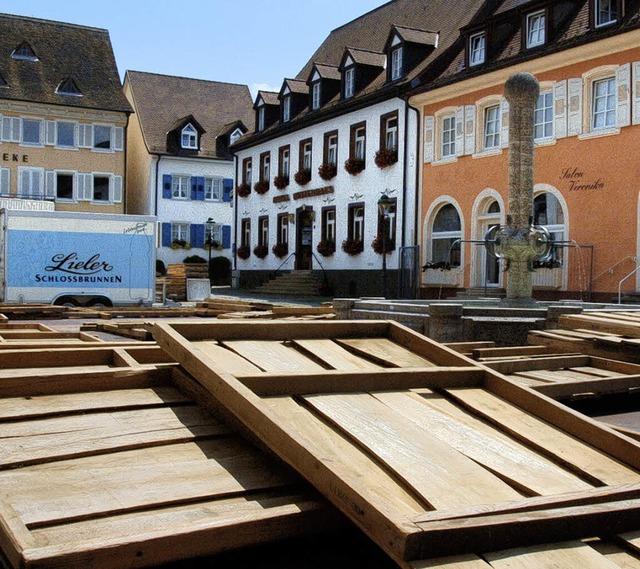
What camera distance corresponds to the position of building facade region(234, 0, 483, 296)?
1141 inches

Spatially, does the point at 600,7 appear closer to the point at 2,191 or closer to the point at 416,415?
the point at 416,415

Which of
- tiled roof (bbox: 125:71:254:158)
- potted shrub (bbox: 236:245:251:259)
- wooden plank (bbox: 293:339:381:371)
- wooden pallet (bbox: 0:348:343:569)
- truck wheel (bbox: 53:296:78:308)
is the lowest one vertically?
truck wheel (bbox: 53:296:78:308)

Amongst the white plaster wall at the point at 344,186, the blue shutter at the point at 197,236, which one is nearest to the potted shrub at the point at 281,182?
the white plaster wall at the point at 344,186

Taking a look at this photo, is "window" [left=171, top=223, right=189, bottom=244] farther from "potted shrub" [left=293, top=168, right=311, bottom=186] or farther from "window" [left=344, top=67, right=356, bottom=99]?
"window" [left=344, top=67, right=356, bottom=99]

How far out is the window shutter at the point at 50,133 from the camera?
43.1 m

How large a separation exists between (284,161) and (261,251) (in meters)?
4.12

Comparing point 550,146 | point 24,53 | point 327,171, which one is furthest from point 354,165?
point 24,53

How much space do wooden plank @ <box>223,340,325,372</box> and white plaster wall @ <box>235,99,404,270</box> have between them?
23.7 metres

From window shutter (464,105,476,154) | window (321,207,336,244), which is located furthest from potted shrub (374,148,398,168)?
window (321,207,336,244)

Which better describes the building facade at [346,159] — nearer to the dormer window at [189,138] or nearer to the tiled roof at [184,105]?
the dormer window at [189,138]

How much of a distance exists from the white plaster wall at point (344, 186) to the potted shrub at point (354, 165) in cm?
21

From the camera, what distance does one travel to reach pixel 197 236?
4669cm

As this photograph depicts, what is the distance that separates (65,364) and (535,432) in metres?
2.69

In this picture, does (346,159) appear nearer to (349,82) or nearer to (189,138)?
(349,82)
